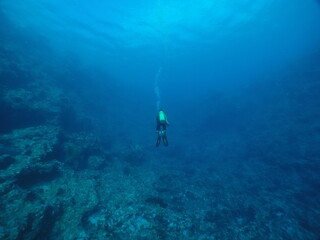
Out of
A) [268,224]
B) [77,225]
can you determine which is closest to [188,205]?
[268,224]

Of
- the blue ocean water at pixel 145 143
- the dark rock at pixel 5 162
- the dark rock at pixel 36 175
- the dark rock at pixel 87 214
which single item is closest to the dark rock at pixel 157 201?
the blue ocean water at pixel 145 143

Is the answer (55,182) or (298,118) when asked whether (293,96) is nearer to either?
(298,118)

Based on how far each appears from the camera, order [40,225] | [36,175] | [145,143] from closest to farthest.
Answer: [40,225], [36,175], [145,143]

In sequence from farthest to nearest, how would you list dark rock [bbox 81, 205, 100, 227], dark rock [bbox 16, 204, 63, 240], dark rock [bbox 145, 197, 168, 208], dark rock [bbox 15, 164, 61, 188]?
dark rock [bbox 145, 197, 168, 208] → dark rock [bbox 15, 164, 61, 188] → dark rock [bbox 81, 205, 100, 227] → dark rock [bbox 16, 204, 63, 240]

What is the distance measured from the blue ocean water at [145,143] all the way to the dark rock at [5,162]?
1.8 inches

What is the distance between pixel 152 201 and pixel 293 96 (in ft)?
71.1

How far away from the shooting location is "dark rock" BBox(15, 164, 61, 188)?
26.0 feet

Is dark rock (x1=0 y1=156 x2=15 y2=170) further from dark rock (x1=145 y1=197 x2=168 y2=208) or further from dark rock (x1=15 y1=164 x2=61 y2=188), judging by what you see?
dark rock (x1=145 y1=197 x2=168 y2=208)

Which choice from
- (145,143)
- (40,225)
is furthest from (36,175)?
(145,143)

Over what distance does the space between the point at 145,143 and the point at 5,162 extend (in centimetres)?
1401

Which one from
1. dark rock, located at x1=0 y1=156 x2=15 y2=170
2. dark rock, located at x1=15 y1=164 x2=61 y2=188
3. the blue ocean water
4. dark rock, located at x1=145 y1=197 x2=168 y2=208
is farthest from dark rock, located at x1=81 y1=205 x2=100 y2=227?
dark rock, located at x1=0 y1=156 x2=15 y2=170

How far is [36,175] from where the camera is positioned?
27.9 feet

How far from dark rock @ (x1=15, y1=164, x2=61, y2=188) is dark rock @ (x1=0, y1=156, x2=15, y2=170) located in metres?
0.89

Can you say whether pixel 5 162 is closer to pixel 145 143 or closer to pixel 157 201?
pixel 157 201
